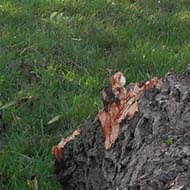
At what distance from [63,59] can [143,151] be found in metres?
2.03

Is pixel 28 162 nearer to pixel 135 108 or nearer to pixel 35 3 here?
pixel 135 108

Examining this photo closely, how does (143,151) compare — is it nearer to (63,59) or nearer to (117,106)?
(117,106)

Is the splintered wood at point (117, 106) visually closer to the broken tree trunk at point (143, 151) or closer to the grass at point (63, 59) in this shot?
the broken tree trunk at point (143, 151)

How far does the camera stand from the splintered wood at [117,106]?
297 centimetres

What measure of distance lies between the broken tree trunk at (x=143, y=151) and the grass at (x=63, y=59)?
0.73 ft

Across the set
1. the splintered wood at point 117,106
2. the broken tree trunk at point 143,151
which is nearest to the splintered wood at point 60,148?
the broken tree trunk at point 143,151

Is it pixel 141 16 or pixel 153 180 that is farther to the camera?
pixel 141 16

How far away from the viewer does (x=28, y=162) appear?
3322 millimetres

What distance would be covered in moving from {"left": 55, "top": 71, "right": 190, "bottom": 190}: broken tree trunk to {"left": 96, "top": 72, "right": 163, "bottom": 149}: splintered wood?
39mm

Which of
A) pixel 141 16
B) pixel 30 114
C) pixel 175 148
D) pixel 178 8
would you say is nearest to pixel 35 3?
pixel 141 16

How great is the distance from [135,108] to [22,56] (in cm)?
176

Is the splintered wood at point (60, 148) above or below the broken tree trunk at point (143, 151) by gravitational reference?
below

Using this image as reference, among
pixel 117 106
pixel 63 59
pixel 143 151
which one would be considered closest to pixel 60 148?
pixel 117 106

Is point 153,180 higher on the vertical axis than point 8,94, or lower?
higher
